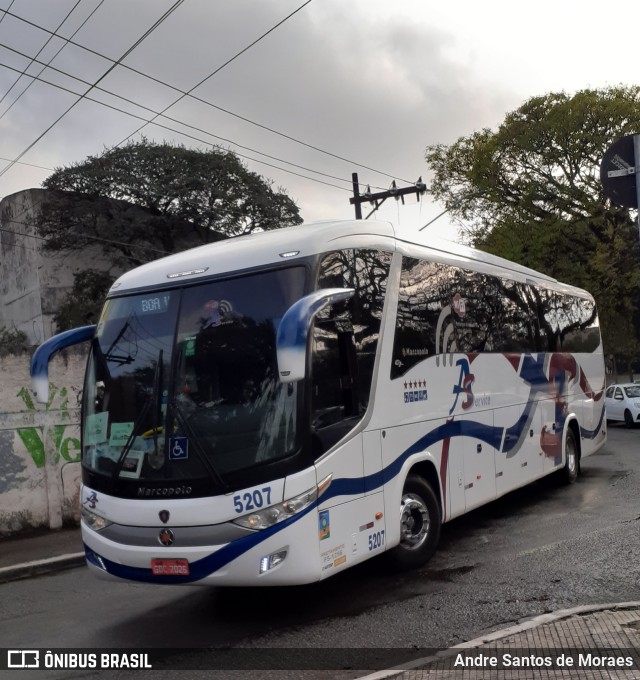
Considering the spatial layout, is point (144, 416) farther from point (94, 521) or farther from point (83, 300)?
point (83, 300)

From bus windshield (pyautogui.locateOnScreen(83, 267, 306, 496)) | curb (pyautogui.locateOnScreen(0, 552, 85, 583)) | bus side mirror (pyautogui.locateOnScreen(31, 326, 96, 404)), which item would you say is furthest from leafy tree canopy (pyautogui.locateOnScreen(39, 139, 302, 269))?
bus windshield (pyautogui.locateOnScreen(83, 267, 306, 496))

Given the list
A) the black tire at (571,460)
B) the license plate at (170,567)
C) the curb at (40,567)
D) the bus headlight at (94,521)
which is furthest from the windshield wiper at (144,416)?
the black tire at (571,460)

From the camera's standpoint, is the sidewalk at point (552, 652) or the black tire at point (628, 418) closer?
the sidewalk at point (552, 652)

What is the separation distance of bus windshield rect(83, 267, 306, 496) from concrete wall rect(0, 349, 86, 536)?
4.41 meters

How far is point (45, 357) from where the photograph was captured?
737 centimetres

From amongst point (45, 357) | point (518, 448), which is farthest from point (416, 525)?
point (45, 357)

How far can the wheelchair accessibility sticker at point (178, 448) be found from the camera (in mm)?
6246

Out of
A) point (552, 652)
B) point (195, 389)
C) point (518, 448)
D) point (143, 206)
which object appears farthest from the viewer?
point (143, 206)

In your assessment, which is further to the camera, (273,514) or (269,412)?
(269,412)

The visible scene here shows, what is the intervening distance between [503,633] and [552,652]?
1.55 feet

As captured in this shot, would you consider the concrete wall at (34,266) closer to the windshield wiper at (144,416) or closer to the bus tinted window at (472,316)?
the bus tinted window at (472,316)

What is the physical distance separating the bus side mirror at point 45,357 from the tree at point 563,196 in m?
19.9

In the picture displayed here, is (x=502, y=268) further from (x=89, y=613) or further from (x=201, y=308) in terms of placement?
(x=89, y=613)

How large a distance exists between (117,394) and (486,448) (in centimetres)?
477
